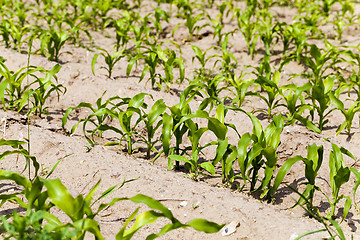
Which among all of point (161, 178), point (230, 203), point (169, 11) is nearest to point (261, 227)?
point (230, 203)

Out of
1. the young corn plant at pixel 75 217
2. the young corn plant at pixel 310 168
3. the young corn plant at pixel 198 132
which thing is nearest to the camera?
the young corn plant at pixel 75 217

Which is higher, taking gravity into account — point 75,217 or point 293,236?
point 75,217

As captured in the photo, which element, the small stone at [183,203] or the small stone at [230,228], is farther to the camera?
the small stone at [183,203]

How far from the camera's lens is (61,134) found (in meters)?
3.24

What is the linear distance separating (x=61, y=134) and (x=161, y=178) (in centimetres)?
101

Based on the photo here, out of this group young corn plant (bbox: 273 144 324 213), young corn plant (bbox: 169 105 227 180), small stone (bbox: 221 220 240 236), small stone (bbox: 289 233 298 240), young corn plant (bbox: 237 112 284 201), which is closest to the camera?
small stone (bbox: 289 233 298 240)

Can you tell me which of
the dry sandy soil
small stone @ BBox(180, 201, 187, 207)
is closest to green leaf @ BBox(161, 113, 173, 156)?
the dry sandy soil

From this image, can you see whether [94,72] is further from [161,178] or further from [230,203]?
[230,203]

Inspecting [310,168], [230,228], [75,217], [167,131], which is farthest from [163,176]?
[75,217]

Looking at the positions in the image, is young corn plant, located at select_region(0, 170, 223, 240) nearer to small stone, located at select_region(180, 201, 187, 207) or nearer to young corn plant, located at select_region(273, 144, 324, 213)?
small stone, located at select_region(180, 201, 187, 207)

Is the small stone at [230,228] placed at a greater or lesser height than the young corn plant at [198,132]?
lesser

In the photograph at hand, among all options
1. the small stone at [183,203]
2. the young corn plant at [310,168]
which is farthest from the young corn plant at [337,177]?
the small stone at [183,203]

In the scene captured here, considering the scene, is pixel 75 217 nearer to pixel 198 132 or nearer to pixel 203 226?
pixel 203 226

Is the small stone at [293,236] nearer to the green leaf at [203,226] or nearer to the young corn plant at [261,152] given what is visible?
the young corn plant at [261,152]
